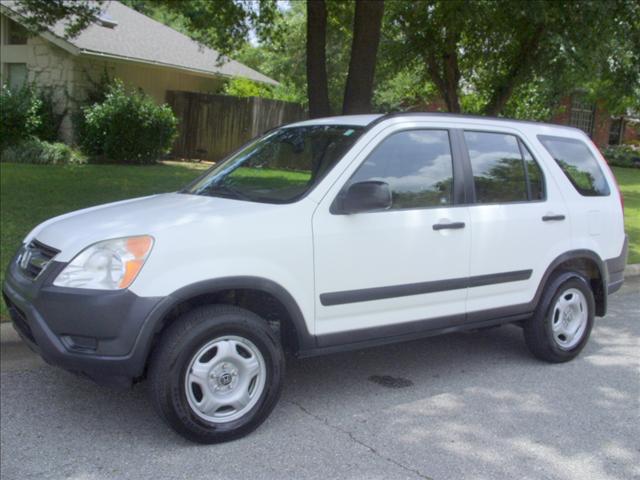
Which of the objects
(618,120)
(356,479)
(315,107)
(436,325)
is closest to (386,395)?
(436,325)

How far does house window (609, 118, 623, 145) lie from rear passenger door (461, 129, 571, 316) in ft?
109

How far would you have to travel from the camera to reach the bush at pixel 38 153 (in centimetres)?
1486

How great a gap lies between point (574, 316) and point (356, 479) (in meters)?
2.78

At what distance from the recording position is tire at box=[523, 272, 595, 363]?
5.30m

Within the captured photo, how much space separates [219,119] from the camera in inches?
782

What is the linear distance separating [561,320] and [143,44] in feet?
54.9

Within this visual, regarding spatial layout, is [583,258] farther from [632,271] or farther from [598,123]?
[598,123]

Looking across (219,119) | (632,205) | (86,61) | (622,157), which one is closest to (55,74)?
(86,61)

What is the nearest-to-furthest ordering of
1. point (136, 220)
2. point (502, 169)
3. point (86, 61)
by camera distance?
point (136, 220) → point (502, 169) → point (86, 61)

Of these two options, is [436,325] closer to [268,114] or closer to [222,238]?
[222,238]

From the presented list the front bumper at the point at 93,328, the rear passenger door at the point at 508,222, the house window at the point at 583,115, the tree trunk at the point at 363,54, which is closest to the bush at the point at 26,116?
the tree trunk at the point at 363,54

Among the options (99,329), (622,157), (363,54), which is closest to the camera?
(99,329)

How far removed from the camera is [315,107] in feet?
32.7

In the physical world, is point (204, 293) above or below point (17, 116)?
below
